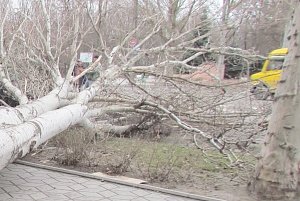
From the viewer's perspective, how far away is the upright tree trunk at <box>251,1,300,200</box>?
4520mm

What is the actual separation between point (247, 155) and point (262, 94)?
1.40 meters

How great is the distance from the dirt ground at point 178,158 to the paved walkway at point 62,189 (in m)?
0.42

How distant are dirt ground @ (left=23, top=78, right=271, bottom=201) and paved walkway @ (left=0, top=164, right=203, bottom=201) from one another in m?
0.42

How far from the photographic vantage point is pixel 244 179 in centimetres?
537

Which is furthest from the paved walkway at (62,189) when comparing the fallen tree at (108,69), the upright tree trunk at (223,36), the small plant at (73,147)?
the upright tree trunk at (223,36)

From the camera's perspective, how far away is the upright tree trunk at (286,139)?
4520 millimetres

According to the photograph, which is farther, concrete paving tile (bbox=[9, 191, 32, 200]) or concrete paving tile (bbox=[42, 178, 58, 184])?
concrete paving tile (bbox=[42, 178, 58, 184])

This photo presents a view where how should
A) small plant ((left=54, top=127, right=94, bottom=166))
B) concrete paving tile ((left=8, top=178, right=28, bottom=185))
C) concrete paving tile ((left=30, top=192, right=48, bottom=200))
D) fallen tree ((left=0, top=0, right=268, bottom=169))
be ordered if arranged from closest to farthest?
concrete paving tile ((left=30, top=192, right=48, bottom=200)), concrete paving tile ((left=8, top=178, right=28, bottom=185)), small plant ((left=54, top=127, right=94, bottom=166)), fallen tree ((left=0, top=0, right=268, bottom=169))

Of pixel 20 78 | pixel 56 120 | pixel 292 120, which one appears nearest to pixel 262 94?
pixel 292 120

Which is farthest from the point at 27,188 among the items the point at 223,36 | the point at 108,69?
the point at 223,36

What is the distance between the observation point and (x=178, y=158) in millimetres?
6238

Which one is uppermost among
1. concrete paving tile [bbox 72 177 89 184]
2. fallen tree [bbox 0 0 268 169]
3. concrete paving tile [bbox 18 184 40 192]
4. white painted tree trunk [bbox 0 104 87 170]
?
fallen tree [bbox 0 0 268 169]

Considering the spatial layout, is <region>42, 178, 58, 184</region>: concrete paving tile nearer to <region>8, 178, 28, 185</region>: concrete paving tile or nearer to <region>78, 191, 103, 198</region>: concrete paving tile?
<region>8, 178, 28, 185</region>: concrete paving tile

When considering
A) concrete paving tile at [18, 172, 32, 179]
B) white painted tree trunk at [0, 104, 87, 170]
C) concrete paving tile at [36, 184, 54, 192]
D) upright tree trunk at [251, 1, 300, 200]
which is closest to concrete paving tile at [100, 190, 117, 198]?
concrete paving tile at [36, 184, 54, 192]
